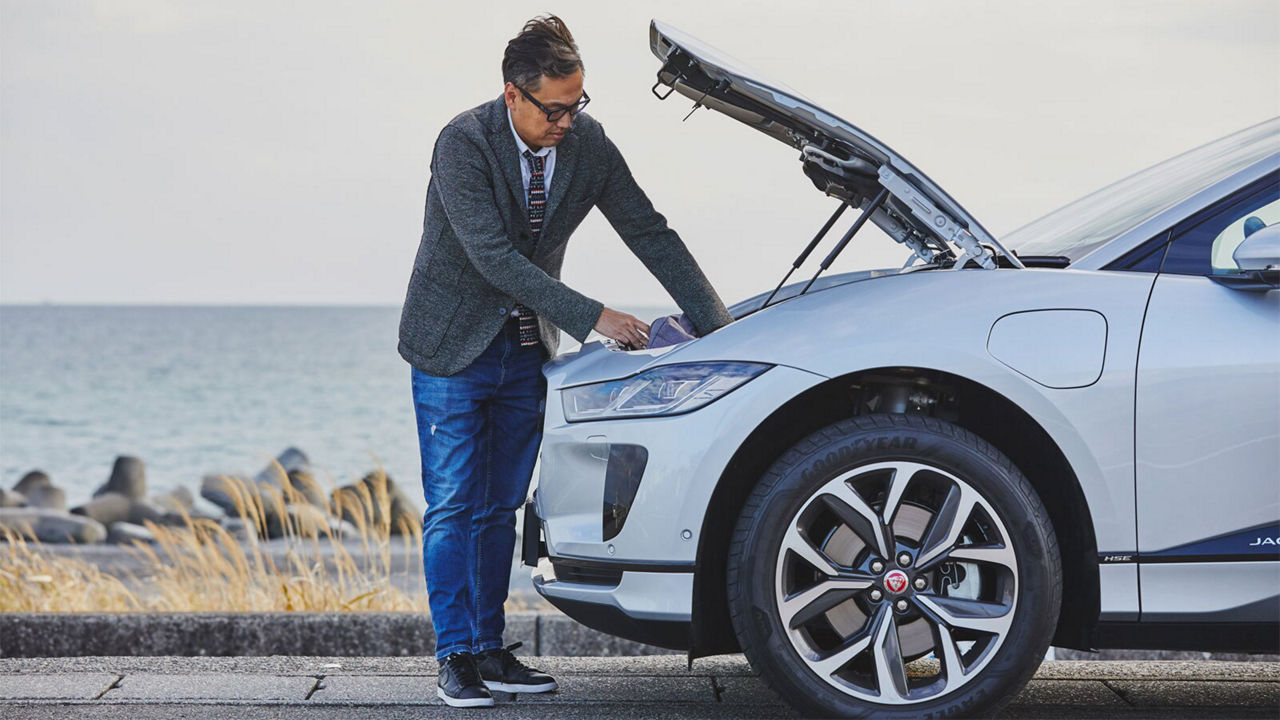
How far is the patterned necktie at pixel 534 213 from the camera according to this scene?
383cm

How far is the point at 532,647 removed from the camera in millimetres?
5328

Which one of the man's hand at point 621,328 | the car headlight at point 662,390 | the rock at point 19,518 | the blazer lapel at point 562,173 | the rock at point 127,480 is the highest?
the blazer lapel at point 562,173

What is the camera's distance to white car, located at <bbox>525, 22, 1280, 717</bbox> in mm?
3082

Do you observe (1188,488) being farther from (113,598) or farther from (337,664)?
(113,598)

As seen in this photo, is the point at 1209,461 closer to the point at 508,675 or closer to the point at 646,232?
the point at 646,232

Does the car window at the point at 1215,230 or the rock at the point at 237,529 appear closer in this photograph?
the car window at the point at 1215,230

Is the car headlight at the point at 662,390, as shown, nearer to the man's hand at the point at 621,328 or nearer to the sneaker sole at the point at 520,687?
the man's hand at the point at 621,328

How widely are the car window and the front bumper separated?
966 millimetres

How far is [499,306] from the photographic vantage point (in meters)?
3.78

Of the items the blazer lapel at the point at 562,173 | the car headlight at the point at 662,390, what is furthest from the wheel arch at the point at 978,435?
the blazer lapel at the point at 562,173

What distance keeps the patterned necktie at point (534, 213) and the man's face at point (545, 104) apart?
3.2 inches

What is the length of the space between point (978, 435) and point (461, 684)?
5.14ft

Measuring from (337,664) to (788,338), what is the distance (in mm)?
1936

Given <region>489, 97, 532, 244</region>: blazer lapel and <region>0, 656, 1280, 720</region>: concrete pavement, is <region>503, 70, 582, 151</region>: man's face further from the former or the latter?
<region>0, 656, 1280, 720</region>: concrete pavement
